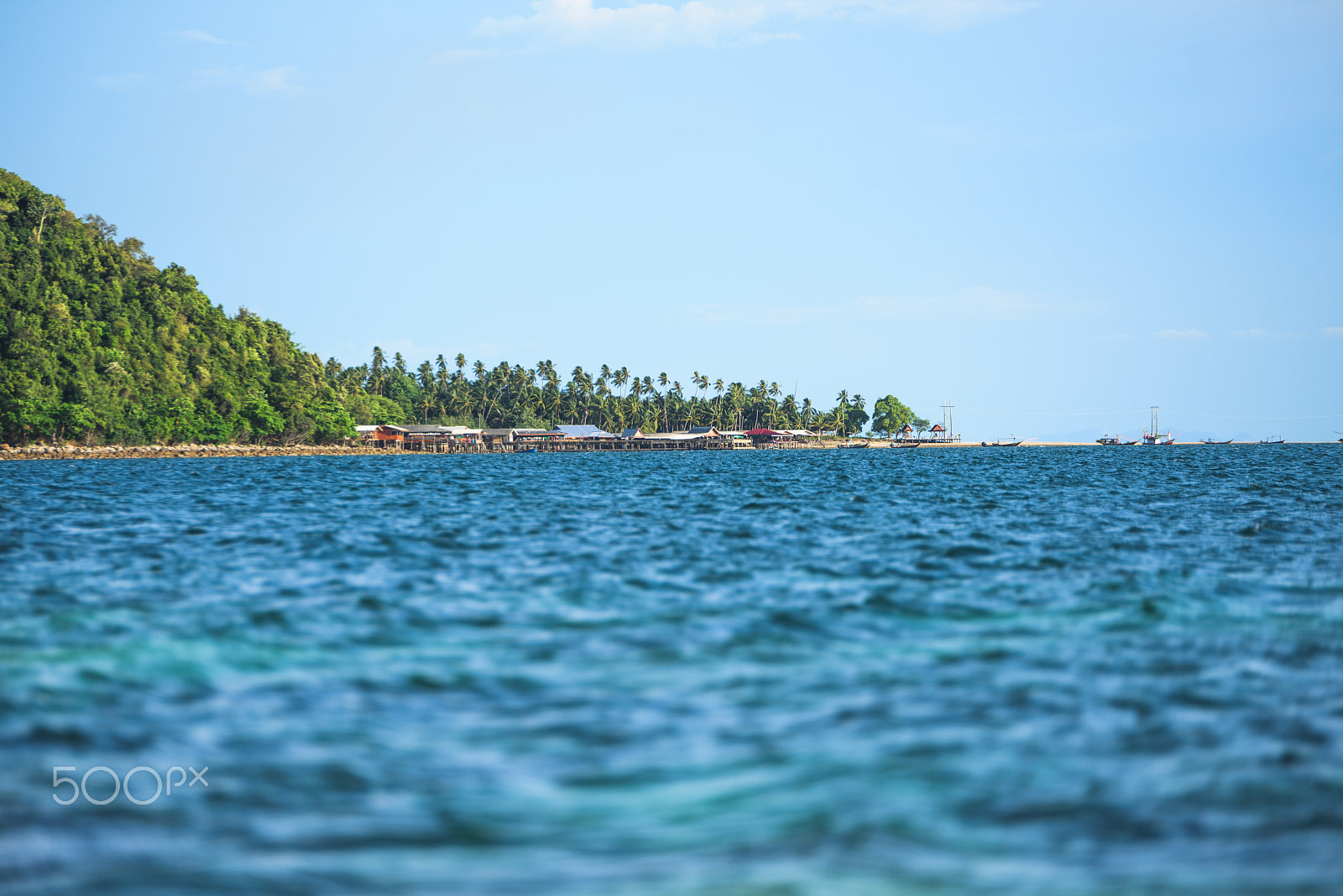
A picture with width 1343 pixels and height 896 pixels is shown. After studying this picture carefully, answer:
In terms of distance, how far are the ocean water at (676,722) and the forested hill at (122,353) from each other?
103 meters

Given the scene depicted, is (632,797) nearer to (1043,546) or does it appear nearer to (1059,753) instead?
(1059,753)

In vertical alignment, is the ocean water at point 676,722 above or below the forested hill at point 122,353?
below

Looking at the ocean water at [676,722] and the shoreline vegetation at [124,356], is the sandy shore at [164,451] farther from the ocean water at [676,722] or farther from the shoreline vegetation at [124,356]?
the ocean water at [676,722]

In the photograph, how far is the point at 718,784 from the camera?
22.5ft

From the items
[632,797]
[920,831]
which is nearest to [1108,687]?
[920,831]

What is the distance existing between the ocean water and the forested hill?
338ft

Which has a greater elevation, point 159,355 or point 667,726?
point 159,355

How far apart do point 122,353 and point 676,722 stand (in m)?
131

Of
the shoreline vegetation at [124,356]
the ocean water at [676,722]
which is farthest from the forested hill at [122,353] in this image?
the ocean water at [676,722]

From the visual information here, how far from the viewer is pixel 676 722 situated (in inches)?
324

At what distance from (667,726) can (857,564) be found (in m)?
10.4

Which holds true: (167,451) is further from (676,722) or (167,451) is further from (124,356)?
(676,722)

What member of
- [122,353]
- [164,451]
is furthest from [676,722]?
[122,353]

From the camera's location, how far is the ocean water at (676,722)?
18.9 feet
